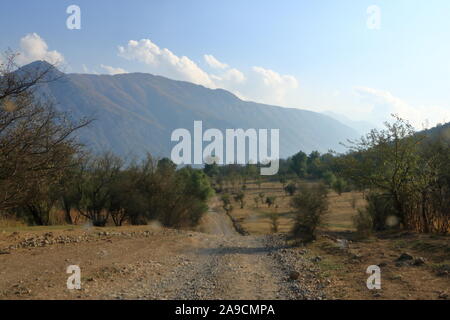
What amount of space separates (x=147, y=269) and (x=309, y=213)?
976 cm

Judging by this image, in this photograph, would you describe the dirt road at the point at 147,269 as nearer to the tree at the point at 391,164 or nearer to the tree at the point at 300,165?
the tree at the point at 391,164

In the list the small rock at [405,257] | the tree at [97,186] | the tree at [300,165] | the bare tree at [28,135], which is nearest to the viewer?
the small rock at [405,257]

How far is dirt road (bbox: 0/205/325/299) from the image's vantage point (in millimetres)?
8219

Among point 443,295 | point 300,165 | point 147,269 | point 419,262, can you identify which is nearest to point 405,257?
point 419,262

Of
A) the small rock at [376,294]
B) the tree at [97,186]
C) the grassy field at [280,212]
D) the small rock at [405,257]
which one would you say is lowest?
the grassy field at [280,212]

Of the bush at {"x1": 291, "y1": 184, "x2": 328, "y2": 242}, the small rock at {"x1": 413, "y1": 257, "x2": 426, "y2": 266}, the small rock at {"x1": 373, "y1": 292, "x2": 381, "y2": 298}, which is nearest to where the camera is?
the small rock at {"x1": 373, "y1": 292, "x2": 381, "y2": 298}

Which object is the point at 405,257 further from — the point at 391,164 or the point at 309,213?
the point at 391,164

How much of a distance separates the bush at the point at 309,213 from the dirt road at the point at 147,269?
1.34 metres

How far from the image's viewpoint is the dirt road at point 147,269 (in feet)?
27.0

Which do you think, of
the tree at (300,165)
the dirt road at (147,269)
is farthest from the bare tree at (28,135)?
the tree at (300,165)

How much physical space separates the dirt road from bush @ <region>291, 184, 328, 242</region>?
4.41ft

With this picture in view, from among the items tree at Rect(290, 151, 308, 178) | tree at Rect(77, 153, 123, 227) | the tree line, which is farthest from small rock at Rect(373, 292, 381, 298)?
tree at Rect(290, 151, 308, 178)

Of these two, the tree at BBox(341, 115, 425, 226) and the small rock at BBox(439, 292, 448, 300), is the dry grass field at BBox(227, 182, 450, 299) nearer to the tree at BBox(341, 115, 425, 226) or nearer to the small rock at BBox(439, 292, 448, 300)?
the small rock at BBox(439, 292, 448, 300)
